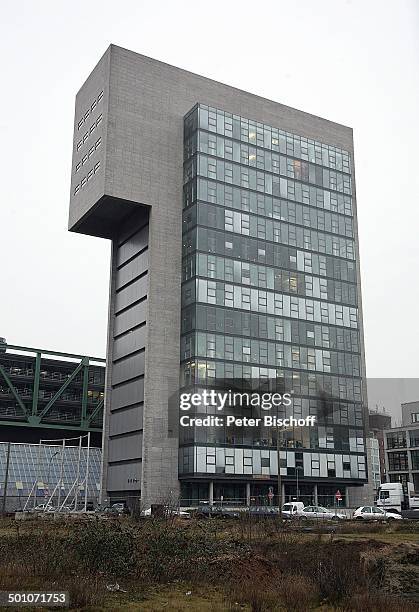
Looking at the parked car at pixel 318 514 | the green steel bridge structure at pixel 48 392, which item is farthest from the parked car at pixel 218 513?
the green steel bridge structure at pixel 48 392

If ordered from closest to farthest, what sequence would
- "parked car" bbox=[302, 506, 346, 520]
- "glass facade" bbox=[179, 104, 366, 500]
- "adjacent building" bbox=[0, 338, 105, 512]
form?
"parked car" bbox=[302, 506, 346, 520]
"glass facade" bbox=[179, 104, 366, 500]
"adjacent building" bbox=[0, 338, 105, 512]

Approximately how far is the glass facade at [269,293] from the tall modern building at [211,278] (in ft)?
0.65

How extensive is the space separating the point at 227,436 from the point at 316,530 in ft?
144

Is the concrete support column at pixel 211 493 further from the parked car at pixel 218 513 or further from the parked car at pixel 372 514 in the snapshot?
the parked car at pixel 372 514

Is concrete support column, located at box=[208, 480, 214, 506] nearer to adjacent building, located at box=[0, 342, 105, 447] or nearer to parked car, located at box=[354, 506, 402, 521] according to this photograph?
parked car, located at box=[354, 506, 402, 521]

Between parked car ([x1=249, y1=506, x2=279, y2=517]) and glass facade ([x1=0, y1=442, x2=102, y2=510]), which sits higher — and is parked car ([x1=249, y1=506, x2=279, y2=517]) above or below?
below

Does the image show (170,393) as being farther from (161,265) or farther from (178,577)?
(178,577)

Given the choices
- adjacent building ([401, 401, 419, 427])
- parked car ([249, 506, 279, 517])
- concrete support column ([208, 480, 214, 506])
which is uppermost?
adjacent building ([401, 401, 419, 427])

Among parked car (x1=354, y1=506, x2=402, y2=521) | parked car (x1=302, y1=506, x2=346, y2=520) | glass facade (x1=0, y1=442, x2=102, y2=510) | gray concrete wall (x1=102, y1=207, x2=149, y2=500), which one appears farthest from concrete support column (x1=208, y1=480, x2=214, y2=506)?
glass facade (x1=0, y1=442, x2=102, y2=510)

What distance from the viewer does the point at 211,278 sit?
91.5 m

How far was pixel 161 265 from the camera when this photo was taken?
92375 mm

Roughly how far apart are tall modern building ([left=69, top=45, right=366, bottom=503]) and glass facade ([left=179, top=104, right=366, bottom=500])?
0.20m

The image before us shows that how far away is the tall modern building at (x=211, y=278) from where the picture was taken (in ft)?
291

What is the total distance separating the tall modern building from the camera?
88.8 metres
